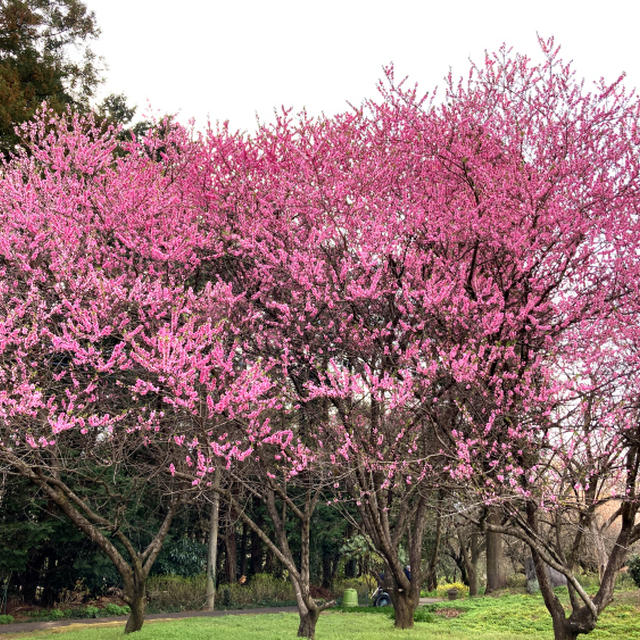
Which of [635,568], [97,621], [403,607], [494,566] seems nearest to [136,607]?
[403,607]

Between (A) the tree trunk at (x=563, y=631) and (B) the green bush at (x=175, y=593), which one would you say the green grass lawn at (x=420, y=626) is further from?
(B) the green bush at (x=175, y=593)

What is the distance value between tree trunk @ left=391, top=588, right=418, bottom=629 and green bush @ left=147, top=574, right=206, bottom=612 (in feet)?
30.2

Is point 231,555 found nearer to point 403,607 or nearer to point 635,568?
point 403,607

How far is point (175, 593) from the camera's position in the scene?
735 inches

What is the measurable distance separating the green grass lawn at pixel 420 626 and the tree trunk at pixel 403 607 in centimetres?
30

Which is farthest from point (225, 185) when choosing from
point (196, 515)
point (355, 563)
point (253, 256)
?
point (355, 563)

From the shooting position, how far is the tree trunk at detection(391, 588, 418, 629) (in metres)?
10.8

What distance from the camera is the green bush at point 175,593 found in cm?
1822

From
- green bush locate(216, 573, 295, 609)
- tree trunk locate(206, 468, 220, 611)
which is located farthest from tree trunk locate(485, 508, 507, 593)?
tree trunk locate(206, 468, 220, 611)

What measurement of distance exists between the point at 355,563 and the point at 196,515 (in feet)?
30.0

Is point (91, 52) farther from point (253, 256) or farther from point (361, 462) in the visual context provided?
point (361, 462)

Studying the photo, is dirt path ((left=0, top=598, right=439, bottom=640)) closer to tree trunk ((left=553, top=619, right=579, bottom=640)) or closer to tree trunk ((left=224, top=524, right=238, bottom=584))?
tree trunk ((left=224, top=524, right=238, bottom=584))

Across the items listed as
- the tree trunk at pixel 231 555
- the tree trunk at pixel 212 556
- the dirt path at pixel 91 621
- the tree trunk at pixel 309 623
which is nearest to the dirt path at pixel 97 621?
the dirt path at pixel 91 621

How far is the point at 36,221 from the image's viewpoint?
33.3ft
